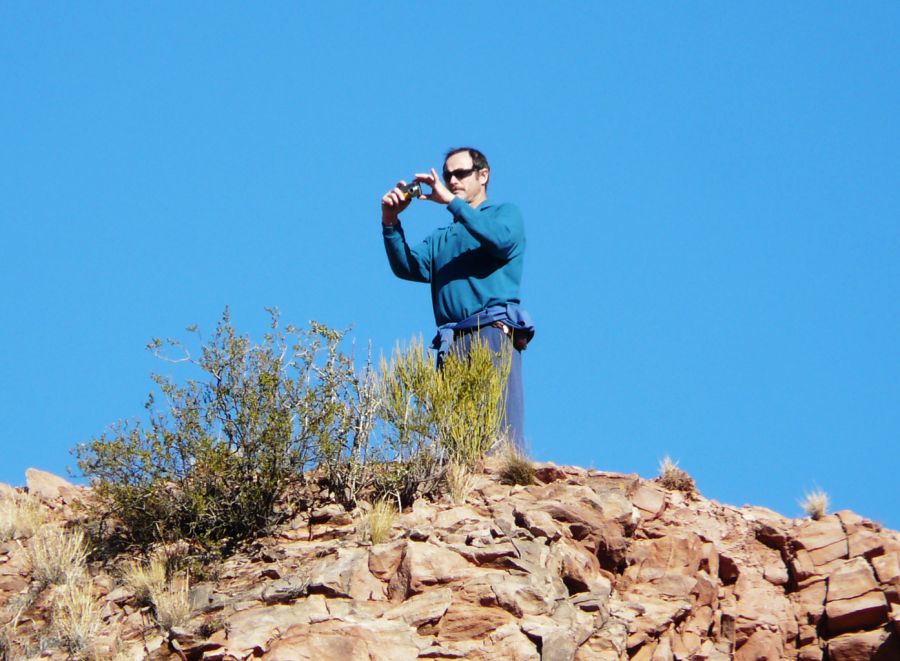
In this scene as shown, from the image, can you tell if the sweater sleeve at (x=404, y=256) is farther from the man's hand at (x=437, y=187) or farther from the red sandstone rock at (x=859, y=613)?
the red sandstone rock at (x=859, y=613)

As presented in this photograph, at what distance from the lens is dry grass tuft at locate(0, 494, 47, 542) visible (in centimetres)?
919

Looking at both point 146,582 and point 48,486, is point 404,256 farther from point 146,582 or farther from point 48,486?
point 146,582

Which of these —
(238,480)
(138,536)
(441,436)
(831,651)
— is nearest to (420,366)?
(441,436)

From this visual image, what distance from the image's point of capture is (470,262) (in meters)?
10.6

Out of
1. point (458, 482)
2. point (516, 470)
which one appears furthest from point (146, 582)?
point (516, 470)

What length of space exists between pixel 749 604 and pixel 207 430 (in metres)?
3.60

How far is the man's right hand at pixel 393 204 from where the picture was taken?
10508mm

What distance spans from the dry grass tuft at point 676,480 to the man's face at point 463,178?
2569 millimetres

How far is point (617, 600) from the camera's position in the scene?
8.25 meters

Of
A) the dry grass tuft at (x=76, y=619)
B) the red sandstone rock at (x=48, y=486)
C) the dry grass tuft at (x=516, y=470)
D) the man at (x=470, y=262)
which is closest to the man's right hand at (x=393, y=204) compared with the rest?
the man at (x=470, y=262)

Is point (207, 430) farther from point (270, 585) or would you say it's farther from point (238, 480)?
point (270, 585)

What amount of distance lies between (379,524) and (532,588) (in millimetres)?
1087

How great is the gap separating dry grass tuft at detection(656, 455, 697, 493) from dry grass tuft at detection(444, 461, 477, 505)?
5.11ft

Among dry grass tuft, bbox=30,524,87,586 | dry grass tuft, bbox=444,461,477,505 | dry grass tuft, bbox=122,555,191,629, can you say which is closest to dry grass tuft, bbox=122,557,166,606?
dry grass tuft, bbox=122,555,191,629
